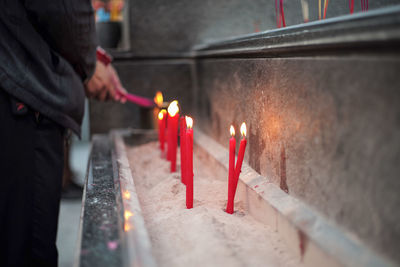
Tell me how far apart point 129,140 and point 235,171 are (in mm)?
1310

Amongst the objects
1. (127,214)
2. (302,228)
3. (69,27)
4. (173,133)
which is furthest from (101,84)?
(302,228)

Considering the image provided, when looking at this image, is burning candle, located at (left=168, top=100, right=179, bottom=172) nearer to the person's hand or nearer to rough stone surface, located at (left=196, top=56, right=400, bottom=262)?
rough stone surface, located at (left=196, top=56, right=400, bottom=262)

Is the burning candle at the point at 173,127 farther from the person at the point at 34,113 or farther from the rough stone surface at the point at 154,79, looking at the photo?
the rough stone surface at the point at 154,79

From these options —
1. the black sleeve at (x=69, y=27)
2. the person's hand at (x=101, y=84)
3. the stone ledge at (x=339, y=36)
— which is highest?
the black sleeve at (x=69, y=27)

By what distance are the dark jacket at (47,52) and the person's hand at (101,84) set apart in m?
0.35

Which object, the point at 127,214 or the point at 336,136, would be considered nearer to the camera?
the point at 336,136

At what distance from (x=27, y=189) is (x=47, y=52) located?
55 cm

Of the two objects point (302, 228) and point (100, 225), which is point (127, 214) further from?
point (302, 228)

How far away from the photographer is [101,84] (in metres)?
2.09

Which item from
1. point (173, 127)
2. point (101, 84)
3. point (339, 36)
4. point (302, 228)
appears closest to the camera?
point (339, 36)

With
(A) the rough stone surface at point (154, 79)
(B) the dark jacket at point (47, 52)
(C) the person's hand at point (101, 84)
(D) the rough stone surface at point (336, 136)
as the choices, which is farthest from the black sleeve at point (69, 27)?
(A) the rough stone surface at point (154, 79)

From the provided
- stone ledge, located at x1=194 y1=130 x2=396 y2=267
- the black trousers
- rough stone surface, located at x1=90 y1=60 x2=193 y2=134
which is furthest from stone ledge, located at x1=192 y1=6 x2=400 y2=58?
rough stone surface, located at x1=90 y1=60 x2=193 y2=134

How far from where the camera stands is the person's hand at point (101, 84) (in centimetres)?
204

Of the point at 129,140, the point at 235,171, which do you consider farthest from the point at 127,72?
the point at 235,171
